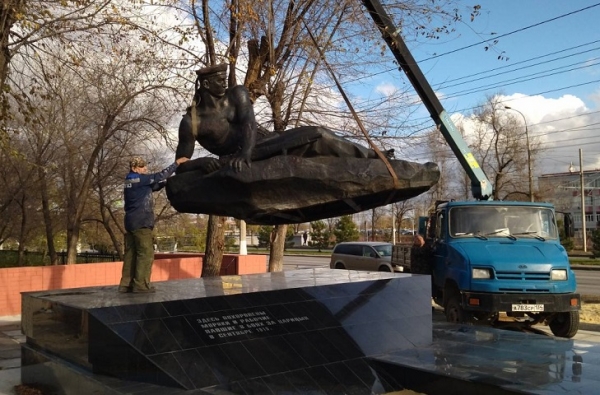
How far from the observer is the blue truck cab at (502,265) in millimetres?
9336

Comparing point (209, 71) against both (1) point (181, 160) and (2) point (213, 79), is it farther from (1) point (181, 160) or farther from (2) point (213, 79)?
(1) point (181, 160)

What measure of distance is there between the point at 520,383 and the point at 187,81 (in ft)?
32.9

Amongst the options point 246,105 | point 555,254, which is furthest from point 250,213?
point 555,254

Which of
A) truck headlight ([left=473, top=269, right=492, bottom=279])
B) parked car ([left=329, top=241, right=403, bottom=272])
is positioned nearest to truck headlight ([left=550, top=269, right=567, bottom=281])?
truck headlight ([left=473, top=269, right=492, bottom=279])

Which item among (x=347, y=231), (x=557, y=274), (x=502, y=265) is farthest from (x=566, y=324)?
(x=347, y=231)

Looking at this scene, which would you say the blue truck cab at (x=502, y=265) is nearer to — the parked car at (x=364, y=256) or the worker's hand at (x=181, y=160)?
the worker's hand at (x=181, y=160)

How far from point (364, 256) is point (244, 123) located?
13248 mm

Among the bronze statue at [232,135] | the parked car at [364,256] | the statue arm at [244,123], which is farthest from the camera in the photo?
the parked car at [364,256]

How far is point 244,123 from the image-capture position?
648 centimetres

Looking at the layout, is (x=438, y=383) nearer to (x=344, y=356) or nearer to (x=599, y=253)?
(x=344, y=356)

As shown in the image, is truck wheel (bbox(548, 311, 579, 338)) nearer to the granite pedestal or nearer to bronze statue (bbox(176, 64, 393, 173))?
the granite pedestal

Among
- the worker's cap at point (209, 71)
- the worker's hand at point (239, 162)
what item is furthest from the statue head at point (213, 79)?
the worker's hand at point (239, 162)

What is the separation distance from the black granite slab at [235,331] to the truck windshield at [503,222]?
298cm

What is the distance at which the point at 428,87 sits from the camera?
11102 millimetres
